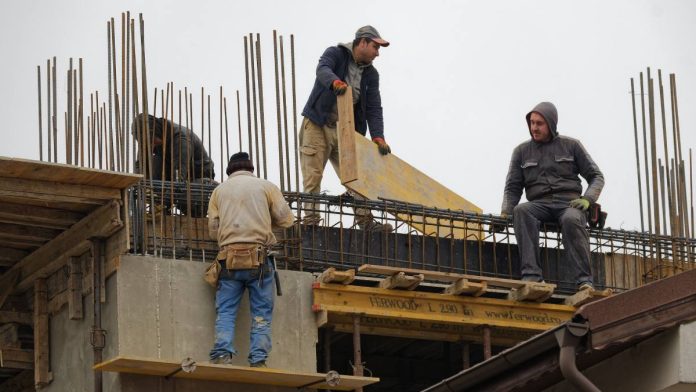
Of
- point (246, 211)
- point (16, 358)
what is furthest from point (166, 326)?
point (16, 358)

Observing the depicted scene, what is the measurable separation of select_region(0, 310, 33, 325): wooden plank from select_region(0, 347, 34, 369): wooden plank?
328 millimetres

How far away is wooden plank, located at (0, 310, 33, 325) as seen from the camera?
19.5 m

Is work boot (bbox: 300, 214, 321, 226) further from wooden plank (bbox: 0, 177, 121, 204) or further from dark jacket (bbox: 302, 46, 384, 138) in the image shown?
Result: wooden plank (bbox: 0, 177, 121, 204)

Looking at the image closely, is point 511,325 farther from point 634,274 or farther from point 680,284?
point 680,284

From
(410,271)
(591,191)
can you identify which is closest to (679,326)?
(410,271)

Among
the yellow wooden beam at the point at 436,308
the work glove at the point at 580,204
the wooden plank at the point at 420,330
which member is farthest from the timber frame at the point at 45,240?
the work glove at the point at 580,204

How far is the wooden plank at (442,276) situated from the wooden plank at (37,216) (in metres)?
3.12

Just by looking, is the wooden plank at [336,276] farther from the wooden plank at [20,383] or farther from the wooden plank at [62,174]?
the wooden plank at [20,383]

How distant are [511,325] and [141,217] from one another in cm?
435

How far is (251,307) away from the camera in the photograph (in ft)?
58.2

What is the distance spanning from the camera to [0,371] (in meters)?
20.5

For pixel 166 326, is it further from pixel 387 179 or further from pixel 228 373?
pixel 387 179

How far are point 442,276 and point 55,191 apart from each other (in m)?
4.48

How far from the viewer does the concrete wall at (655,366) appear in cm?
1269
